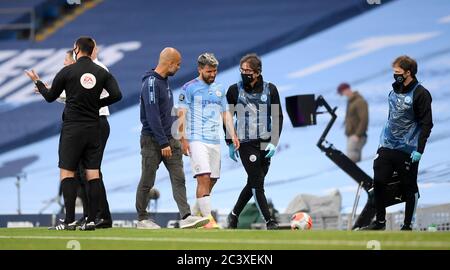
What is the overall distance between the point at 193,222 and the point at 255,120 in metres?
1.25

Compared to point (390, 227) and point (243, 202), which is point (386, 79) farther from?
point (243, 202)

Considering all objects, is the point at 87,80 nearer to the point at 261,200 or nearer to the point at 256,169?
the point at 256,169

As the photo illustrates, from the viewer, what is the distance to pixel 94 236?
998 cm

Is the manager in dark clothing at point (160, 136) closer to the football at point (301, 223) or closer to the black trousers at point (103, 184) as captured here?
the black trousers at point (103, 184)

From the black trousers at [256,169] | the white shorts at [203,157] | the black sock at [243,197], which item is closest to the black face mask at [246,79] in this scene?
the black trousers at [256,169]

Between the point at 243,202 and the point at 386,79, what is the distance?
6.83m

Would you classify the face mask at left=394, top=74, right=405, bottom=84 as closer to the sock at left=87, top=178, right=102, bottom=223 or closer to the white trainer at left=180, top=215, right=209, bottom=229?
the white trainer at left=180, top=215, right=209, bottom=229

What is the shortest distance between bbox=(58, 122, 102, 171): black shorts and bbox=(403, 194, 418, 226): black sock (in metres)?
3.25

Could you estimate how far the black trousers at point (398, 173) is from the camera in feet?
38.3

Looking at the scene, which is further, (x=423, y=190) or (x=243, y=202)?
(x=423, y=190)

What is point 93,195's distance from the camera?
11.0 m

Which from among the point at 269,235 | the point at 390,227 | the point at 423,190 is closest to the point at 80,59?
the point at 269,235

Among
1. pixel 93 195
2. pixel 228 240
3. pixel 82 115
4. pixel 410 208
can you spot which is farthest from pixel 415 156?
pixel 82 115

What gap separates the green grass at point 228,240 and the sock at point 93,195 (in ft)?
1.19
